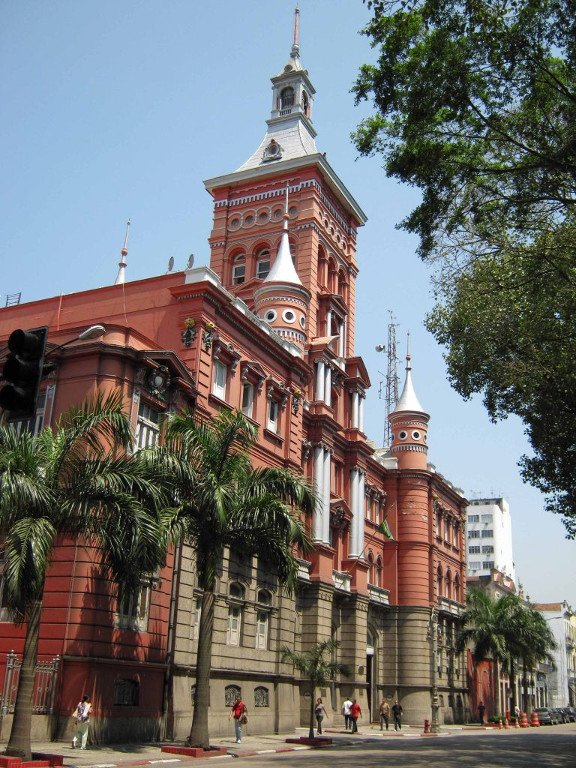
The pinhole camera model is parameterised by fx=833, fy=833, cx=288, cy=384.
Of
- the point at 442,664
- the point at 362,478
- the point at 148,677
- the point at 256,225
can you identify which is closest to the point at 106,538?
the point at 148,677

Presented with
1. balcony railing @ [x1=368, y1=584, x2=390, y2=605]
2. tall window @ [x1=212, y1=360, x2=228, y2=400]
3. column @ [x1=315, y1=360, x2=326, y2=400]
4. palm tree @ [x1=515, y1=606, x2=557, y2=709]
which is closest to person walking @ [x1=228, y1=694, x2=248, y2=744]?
tall window @ [x1=212, y1=360, x2=228, y2=400]

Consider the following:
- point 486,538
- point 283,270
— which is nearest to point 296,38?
point 283,270

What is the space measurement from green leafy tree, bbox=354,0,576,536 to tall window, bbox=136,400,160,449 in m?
9.82

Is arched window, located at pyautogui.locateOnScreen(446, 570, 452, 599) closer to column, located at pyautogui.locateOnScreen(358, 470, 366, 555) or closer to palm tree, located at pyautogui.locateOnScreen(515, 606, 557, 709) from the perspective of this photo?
palm tree, located at pyautogui.locateOnScreen(515, 606, 557, 709)

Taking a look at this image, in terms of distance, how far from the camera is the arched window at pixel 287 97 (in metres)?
57.7

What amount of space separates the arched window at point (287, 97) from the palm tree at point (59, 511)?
42.3 m

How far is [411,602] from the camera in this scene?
51.0 m

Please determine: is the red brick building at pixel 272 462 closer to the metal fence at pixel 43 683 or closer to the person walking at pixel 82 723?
the metal fence at pixel 43 683

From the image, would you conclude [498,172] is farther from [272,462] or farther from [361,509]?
[361,509]

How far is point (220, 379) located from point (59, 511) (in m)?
13.7

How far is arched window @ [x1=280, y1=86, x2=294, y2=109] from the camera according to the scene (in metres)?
57.7

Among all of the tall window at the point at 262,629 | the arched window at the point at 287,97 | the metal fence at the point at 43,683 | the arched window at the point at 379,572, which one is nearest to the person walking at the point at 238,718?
the tall window at the point at 262,629

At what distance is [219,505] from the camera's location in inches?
856

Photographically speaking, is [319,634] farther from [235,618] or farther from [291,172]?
[291,172]
